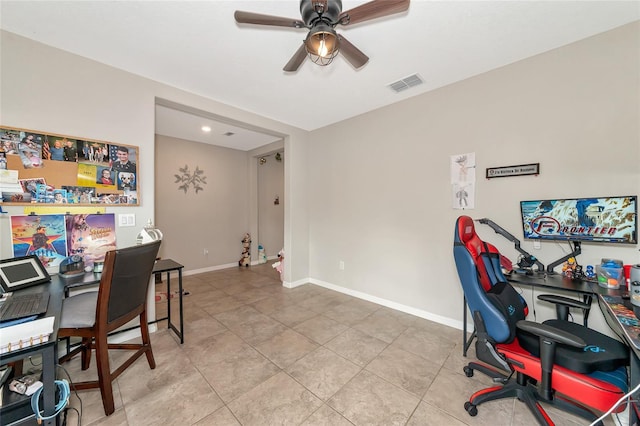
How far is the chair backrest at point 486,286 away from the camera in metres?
1.44

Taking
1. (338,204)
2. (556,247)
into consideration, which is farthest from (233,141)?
(556,247)

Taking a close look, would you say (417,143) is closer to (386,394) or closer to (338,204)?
(338,204)

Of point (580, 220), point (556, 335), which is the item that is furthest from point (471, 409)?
point (580, 220)

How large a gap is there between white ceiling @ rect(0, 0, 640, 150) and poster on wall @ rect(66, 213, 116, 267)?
1.50 meters

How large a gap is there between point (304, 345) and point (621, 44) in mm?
3687

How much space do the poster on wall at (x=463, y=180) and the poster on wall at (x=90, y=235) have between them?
3.58 metres

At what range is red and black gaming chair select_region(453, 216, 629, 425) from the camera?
1.22 m

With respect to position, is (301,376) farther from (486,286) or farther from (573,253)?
(573,253)

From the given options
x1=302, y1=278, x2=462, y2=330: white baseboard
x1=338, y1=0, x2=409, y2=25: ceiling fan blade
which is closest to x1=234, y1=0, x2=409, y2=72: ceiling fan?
x1=338, y1=0, x2=409, y2=25: ceiling fan blade

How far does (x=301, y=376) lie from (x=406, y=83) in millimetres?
3115

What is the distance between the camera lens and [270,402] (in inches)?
66.1

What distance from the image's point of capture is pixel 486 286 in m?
1.84

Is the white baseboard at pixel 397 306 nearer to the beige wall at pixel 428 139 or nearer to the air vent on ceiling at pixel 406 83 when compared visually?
the beige wall at pixel 428 139

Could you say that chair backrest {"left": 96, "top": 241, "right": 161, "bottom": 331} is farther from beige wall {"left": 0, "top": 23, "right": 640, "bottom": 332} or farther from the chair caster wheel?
the chair caster wheel
